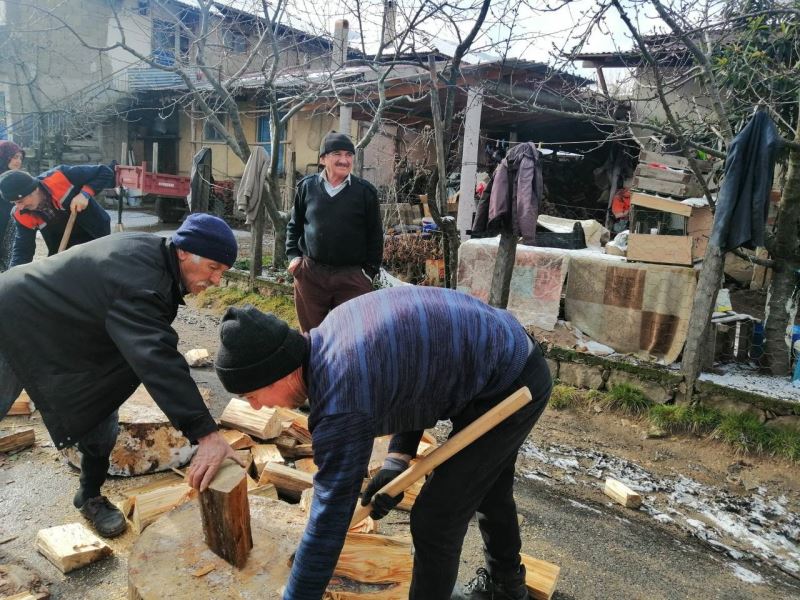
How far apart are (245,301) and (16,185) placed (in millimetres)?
4111

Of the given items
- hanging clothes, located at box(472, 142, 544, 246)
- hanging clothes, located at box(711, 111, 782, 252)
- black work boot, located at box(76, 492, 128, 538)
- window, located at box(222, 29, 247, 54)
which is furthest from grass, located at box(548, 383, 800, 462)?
window, located at box(222, 29, 247, 54)

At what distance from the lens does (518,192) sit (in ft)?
18.8

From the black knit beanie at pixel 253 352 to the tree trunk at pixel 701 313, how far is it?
174 inches

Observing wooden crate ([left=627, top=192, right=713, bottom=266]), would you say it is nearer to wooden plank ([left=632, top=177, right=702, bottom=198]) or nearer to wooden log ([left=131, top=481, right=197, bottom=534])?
wooden plank ([left=632, top=177, right=702, bottom=198])

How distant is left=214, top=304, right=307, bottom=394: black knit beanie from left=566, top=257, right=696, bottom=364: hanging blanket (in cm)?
492

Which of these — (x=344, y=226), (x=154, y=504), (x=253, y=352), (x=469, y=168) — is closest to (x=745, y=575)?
(x=253, y=352)

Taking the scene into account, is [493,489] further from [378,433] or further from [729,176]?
[729,176]

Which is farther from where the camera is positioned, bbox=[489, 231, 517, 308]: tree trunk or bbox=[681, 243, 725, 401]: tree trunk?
bbox=[489, 231, 517, 308]: tree trunk

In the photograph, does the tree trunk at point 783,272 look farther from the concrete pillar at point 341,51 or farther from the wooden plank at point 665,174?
the concrete pillar at point 341,51

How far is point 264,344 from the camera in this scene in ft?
5.67

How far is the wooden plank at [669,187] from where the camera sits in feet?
23.6

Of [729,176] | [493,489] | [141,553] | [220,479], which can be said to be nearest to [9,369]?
[141,553]

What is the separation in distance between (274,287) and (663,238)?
201 inches

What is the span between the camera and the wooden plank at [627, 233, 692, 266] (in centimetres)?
560
